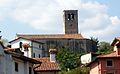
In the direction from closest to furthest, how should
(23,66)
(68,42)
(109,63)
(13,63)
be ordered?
(13,63) < (23,66) < (109,63) < (68,42)

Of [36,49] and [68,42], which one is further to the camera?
[68,42]

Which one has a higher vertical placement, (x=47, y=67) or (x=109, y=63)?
(x=47, y=67)

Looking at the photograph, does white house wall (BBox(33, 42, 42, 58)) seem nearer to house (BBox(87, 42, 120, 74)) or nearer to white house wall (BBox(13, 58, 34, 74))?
house (BBox(87, 42, 120, 74))

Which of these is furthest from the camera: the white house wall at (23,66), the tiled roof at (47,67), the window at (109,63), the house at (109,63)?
the window at (109,63)

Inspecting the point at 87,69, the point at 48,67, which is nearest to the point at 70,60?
the point at 87,69

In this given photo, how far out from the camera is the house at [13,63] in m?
36.2

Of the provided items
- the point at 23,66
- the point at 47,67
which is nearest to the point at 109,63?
the point at 47,67

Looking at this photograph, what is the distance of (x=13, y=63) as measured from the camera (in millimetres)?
38906

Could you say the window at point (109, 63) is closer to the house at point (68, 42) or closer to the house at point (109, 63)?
the house at point (109, 63)

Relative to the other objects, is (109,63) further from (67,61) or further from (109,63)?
(67,61)

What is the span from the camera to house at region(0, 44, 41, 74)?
36.2 m

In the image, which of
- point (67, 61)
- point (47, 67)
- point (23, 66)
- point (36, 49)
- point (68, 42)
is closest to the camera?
point (23, 66)

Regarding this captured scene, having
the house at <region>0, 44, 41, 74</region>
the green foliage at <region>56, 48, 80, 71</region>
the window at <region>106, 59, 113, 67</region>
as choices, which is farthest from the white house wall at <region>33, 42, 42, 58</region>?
the house at <region>0, 44, 41, 74</region>

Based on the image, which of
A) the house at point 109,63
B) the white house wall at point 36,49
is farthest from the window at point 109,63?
the white house wall at point 36,49
